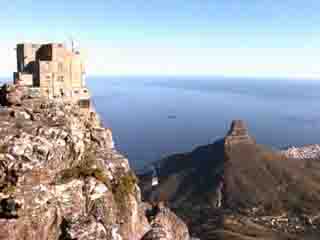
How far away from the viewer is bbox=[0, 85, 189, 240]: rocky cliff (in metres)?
22.1

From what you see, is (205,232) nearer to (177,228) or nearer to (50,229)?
(177,228)

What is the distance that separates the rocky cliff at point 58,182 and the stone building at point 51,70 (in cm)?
597

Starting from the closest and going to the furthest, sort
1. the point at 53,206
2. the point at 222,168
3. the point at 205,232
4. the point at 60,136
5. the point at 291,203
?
the point at 53,206 < the point at 60,136 < the point at 205,232 < the point at 291,203 < the point at 222,168

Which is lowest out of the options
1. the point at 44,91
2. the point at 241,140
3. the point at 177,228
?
the point at 241,140

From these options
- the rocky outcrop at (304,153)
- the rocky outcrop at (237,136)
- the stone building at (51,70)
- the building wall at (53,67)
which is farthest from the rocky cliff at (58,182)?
the rocky outcrop at (304,153)

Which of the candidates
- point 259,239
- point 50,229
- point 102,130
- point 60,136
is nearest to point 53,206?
point 50,229

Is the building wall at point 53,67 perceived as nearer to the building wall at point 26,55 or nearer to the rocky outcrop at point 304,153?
the building wall at point 26,55

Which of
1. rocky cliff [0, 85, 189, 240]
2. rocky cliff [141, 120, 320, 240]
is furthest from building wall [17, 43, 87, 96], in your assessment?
rocky cliff [141, 120, 320, 240]

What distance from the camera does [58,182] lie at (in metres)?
24.5

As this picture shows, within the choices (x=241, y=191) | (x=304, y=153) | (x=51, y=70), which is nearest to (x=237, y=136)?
(x=241, y=191)

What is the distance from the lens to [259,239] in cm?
8050

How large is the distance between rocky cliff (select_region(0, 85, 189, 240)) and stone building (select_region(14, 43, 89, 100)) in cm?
597

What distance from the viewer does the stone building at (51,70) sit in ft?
130

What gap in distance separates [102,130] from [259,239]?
184 ft
